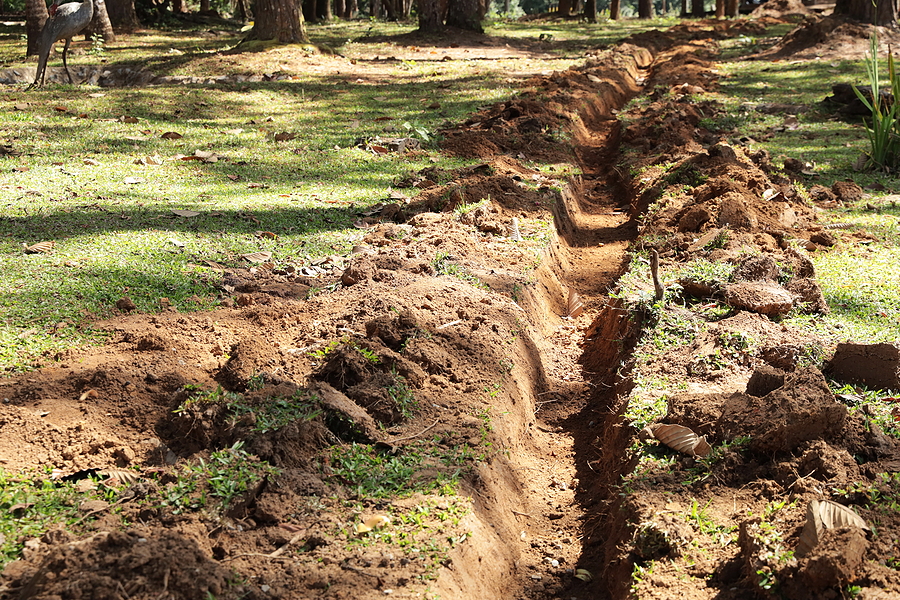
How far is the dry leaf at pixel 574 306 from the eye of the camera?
5676 millimetres

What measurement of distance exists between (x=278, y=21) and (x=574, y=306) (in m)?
9.44

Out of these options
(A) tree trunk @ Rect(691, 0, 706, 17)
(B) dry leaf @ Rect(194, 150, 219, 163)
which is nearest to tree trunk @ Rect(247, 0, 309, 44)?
(B) dry leaf @ Rect(194, 150, 219, 163)

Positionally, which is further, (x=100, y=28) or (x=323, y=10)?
(x=323, y=10)

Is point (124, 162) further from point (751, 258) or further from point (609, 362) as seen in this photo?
point (751, 258)

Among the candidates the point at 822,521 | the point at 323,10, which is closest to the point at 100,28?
the point at 323,10

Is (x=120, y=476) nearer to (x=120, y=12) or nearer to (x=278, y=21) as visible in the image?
(x=278, y=21)

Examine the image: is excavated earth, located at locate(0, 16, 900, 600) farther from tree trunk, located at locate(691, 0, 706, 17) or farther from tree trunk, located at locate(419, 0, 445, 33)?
tree trunk, located at locate(691, 0, 706, 17)

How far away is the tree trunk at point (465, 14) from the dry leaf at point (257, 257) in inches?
550

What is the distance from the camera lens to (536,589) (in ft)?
10.3

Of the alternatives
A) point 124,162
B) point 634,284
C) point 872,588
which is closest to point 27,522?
point 872,588

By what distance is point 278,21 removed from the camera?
13031 millimetres

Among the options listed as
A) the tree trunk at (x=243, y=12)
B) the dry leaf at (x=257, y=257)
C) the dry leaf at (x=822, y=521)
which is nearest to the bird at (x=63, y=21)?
the dry leaf at (x=257, y=257)

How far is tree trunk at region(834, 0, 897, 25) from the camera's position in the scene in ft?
52.2

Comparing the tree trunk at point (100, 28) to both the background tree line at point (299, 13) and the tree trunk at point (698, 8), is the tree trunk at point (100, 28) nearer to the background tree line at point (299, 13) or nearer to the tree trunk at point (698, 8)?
the background tree line at point (299, 13)
